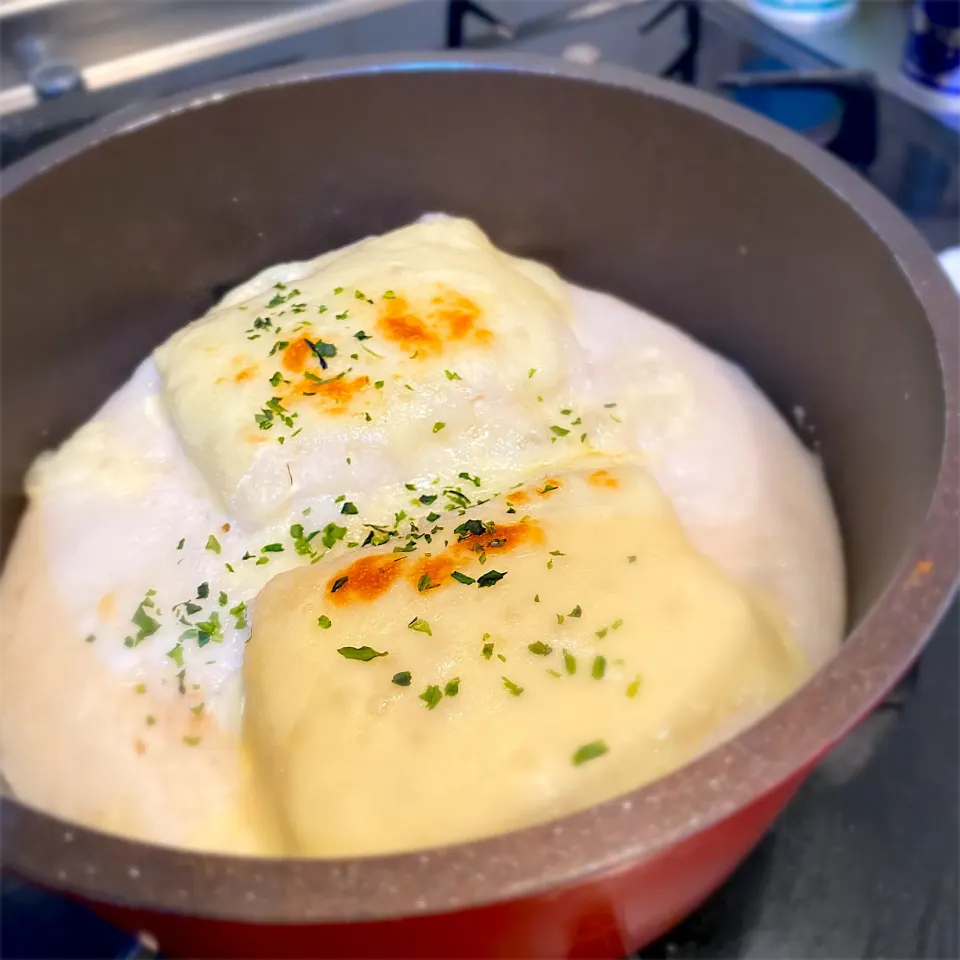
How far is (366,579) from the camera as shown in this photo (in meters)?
0.76

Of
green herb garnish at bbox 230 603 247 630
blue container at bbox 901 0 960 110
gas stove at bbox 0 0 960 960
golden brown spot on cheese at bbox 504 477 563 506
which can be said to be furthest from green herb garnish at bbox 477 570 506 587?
blue container at bbox 901 0 960 110

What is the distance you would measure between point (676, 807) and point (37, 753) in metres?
0.58

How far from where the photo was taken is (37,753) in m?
0.81

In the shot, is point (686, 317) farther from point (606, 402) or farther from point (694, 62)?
point (694, 62)

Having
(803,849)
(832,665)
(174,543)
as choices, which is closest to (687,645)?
(832,665)

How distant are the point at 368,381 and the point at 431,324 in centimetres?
9

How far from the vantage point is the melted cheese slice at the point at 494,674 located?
24.9 inches

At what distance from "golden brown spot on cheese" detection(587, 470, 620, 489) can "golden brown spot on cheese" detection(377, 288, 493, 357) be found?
182 mm

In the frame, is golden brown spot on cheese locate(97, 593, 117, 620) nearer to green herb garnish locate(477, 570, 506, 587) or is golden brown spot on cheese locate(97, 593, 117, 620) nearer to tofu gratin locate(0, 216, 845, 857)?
tofu gratin locate(0, 216, 845, 857)

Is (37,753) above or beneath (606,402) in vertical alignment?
beneath

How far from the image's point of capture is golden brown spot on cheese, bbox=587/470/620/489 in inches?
32.6

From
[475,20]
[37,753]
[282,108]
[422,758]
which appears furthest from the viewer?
[475,20]

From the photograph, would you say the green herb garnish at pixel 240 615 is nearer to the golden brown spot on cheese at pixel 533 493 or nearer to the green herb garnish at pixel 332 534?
the green herb garnish at pixel 332 534

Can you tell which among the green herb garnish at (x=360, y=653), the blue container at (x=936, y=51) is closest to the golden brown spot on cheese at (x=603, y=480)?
the green herb garnish at (x=360, y=653)
